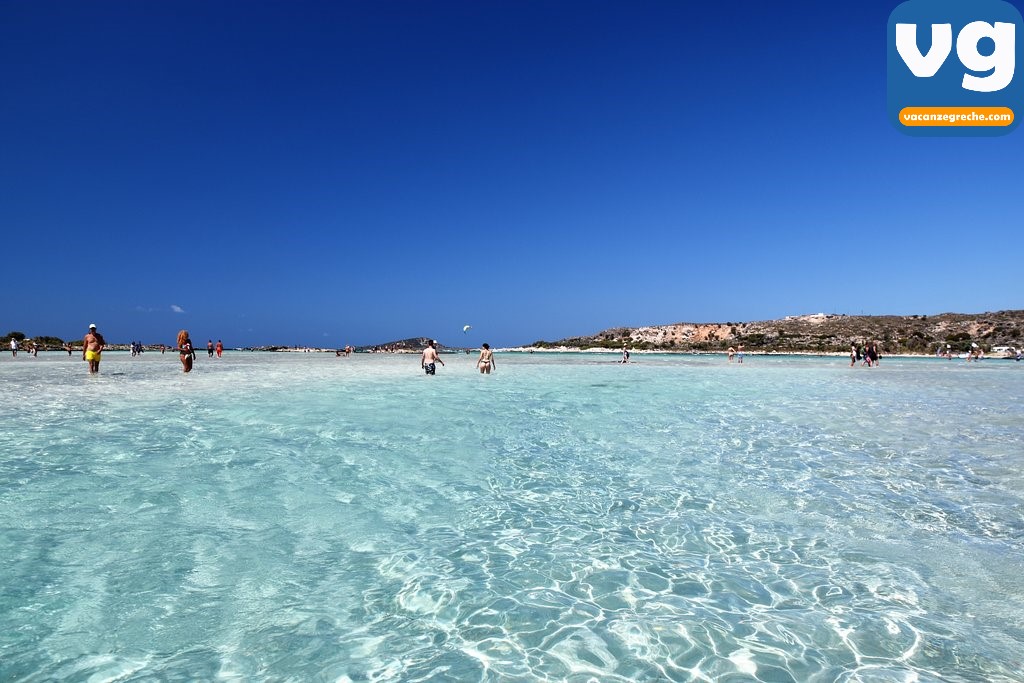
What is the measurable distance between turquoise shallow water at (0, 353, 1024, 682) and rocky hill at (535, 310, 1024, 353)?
318ft

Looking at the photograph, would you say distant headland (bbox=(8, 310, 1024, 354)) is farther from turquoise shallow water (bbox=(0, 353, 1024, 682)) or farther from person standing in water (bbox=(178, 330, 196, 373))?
turquoise shallow water (bbox=(0, 353, 1024, 682))

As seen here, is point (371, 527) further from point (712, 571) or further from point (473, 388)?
point (473, 388)

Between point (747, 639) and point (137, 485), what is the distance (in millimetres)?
7533

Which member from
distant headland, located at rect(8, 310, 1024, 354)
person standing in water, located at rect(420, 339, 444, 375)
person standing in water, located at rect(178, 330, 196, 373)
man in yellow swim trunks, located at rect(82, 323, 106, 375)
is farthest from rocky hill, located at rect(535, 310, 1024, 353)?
man in yellow swim trunks, located at rect(82, 323, 106, 375)

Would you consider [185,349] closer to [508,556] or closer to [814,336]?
[508,556]

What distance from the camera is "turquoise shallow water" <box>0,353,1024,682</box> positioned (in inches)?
154

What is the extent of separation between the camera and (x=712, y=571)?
5.27 meters

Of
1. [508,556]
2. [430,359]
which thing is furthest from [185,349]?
[508,556]

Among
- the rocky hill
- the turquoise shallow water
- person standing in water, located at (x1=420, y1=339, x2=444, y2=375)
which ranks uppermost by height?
the rocky hill

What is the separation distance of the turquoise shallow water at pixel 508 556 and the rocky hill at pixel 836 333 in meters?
97.0

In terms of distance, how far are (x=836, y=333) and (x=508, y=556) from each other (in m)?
126

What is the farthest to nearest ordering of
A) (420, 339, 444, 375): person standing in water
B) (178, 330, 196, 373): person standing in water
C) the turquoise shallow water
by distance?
(420, 339, 444, 375): person standing in water
(178, 330, 196, 373): person standing in water
the turquoise shallow water

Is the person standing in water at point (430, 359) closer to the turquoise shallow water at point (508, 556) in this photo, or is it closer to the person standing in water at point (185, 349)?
the person standing in water at point (185, 349)

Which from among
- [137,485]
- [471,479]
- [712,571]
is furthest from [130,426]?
[712,571]
